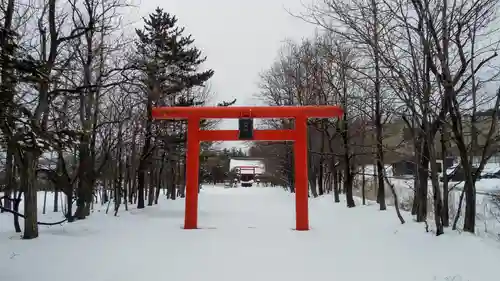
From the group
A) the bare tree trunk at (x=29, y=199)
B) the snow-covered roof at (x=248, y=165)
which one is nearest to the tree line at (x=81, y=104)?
the bare tree trunk at (x=29, y=199)

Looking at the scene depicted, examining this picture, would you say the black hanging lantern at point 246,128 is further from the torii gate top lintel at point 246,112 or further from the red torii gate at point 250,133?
the torii gate top lintel at point 246,112

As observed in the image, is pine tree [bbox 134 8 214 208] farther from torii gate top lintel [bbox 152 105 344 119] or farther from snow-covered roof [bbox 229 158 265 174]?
snow-covered roof [bbox 229 158 265 174]

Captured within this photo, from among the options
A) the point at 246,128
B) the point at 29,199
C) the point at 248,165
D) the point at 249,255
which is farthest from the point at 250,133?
the point at 248,165

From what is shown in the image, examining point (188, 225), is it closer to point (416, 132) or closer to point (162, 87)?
point (416, 132)

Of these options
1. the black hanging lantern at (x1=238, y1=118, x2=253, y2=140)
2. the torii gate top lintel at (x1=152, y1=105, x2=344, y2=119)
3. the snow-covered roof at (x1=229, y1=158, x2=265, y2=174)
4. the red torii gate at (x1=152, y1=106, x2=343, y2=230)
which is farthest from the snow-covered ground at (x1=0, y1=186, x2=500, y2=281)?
the snow-covered roof at (x1=229, y1=158, x2=265, y2=174)

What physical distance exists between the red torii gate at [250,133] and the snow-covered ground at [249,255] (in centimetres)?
95

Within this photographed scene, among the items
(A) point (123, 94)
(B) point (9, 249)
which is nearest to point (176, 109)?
(A) point (123, 94)

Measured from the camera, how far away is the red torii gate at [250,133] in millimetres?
12172

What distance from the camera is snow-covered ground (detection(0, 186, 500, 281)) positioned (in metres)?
6.26

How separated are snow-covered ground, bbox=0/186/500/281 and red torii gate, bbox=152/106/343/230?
3.10ft

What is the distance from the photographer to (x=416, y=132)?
10.6 meters

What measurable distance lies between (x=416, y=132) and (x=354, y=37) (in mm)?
2714

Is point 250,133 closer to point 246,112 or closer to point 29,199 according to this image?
point 246,112

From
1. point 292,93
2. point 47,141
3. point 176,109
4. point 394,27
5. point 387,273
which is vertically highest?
point 292,93
